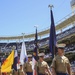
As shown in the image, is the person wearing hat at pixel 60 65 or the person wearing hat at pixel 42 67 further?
the person wearing hat at pixel 42 67

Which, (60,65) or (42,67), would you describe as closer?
(60,65)

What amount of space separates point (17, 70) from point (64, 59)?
559 cm

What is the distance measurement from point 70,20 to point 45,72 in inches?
1143

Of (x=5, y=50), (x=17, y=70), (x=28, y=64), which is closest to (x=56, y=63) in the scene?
(x=28, y=64)

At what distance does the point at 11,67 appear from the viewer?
14367mm

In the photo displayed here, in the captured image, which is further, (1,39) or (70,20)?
(1,39)

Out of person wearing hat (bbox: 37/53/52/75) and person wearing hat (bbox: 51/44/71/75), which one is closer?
person wearing hat (bbox: 51/44/71/75)

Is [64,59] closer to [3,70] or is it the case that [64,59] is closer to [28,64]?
Result: [28,64]

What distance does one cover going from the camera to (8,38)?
2135 inches

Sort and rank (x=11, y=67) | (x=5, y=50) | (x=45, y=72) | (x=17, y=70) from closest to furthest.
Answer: (x=45, y=72)
(x=17, y=70)
(x=11, y=67)
(x=5, y=50)

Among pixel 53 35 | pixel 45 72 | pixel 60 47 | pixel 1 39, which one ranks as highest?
pixel 1 39

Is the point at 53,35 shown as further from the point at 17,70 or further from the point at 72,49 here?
the point at 72,49

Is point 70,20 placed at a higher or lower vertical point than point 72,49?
higher

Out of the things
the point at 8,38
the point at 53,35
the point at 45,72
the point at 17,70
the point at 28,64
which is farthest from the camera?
the point at 8,38
